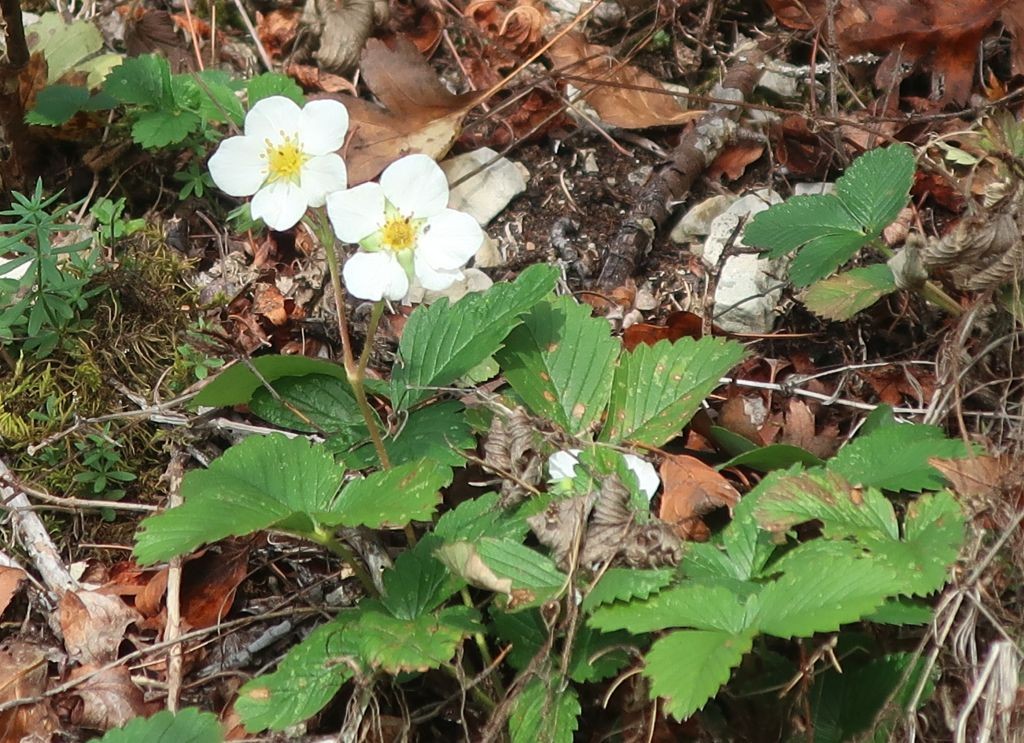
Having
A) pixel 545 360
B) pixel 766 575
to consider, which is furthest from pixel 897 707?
pixel 545 360

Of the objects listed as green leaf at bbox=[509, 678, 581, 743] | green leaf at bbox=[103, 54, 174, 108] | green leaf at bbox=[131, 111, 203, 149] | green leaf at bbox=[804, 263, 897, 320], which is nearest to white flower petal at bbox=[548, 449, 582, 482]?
green leaf at bbox=[509, 678, 581, 743]

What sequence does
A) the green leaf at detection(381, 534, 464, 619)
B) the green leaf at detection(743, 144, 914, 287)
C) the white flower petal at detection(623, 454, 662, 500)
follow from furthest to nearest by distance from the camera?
the green leaf at detection(743, 144, 914, 287), the white flower petal at detection(623, 454, 662, 500), the green leaf at detection(381, 534, 464, 619)

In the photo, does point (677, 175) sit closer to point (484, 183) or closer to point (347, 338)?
point (484, 183)

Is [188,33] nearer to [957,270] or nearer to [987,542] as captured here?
[957,270]

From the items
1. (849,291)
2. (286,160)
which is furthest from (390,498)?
(849,291)

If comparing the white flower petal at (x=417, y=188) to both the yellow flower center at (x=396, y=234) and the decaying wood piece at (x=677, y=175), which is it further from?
the decaying wood piece at (x=677, y=175)

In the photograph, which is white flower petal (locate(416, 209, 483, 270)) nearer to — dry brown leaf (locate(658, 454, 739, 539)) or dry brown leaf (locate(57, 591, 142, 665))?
dry brown leaf (locate(658, 454, 739, 539))
